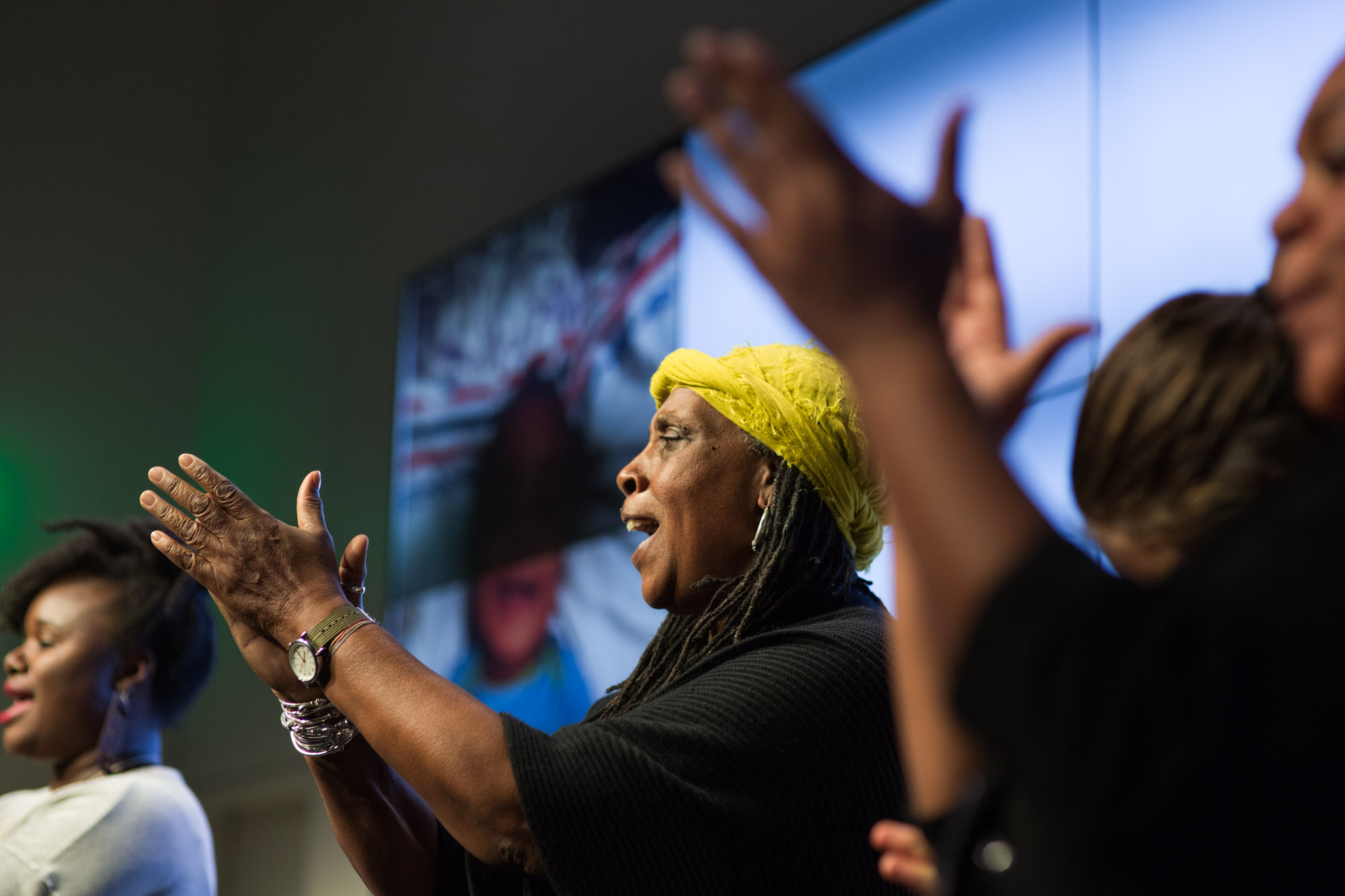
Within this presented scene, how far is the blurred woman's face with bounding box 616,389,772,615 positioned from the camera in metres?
1.89

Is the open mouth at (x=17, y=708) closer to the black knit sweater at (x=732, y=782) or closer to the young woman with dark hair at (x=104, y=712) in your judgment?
the young woman with dark hair at (x=104, y=712)

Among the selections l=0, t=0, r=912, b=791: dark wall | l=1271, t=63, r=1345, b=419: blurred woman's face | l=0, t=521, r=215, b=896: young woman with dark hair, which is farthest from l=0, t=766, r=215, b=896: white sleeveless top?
l=1271, t=63, r=1345, b=419: blurred woman's face

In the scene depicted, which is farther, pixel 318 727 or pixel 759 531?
pixel 759 531

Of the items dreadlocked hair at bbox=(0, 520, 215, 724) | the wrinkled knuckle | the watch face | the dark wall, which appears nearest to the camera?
the watch face

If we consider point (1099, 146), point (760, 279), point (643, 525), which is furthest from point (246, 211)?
point (760, 279)

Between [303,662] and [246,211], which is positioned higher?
[246,211]

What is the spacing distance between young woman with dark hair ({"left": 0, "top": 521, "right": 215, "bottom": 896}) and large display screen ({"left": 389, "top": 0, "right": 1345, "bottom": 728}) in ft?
3.37

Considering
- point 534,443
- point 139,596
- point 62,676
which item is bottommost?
point 62,676

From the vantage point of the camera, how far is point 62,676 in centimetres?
307

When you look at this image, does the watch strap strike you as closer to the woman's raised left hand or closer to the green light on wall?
the woman's raised left hand

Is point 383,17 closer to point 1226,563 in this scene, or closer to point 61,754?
point 61,754

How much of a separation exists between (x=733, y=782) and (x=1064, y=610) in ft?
2.73

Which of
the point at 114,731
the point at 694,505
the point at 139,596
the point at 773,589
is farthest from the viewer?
the point at 139,596

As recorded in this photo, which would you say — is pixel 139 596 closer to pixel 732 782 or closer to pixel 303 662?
pixel 303 662
